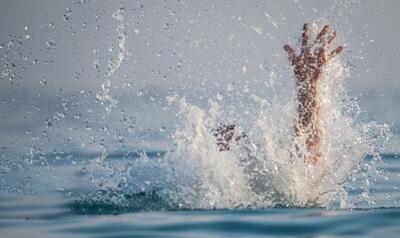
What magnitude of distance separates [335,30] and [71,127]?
11.5 metres

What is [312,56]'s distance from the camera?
405 inches

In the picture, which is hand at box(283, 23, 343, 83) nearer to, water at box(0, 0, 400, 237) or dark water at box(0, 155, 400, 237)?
water at box(0, 0, 400, 237)

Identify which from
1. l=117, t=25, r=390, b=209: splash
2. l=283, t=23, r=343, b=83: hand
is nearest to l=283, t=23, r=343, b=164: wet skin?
l=283, t=23, r=343, b=83: hand

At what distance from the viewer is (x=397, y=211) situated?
8.35m

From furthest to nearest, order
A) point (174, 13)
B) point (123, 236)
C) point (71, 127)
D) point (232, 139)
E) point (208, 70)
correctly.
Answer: point (208, 70), point (71, 127), point (174, 13), point (232, 139), point (123, 236)

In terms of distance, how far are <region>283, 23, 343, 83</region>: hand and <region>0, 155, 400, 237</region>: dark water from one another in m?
2.03

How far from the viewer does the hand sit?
10242 millimetres

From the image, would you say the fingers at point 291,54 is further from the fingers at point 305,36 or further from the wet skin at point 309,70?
the fingers at point 305,36

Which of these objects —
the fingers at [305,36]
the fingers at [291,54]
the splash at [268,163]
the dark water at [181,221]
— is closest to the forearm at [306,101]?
the splash at [268,163]

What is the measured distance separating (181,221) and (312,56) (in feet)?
10.1

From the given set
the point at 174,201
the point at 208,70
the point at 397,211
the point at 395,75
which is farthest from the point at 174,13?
the point at 395,75

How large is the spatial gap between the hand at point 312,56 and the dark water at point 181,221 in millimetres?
2030

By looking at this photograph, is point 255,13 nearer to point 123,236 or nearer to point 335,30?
point 335,30

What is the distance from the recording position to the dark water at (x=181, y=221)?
24.8 feet
